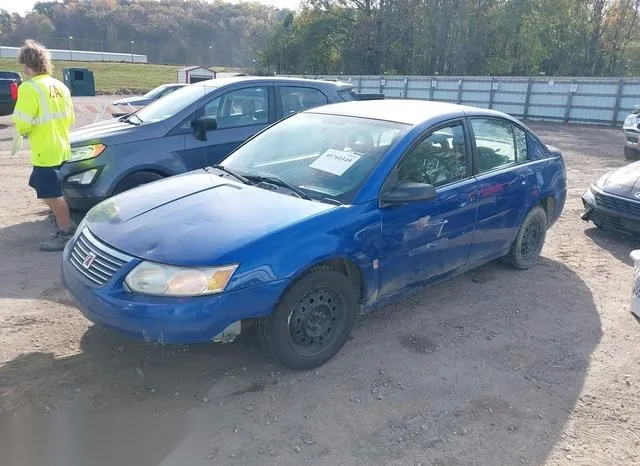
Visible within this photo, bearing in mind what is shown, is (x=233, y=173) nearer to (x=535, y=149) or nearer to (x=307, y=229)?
(x=307, y=229)

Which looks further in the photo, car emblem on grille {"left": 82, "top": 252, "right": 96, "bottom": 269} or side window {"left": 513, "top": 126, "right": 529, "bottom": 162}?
side window {"left": 513, "top": 126, "right": 529, "bottom": 162}

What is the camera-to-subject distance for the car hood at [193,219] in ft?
9.65

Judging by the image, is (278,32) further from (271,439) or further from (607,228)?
(271,439)

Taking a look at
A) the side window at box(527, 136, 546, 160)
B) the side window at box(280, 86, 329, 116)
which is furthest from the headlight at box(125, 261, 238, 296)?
the side window at box(280, 86, 329, 116)

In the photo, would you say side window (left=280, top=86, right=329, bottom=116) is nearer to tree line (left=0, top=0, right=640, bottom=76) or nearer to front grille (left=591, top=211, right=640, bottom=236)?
front grille (left=591, top=211, right=640, bottom=236)

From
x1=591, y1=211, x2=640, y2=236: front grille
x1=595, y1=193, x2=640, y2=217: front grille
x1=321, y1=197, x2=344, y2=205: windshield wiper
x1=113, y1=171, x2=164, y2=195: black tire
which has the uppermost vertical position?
x1=321, y1=197, x2=344, y2=205: windshield wiper

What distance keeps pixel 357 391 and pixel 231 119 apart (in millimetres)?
4020

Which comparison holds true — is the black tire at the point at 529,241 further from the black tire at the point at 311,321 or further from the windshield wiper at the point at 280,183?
the windshield wiper at the point at 280,183

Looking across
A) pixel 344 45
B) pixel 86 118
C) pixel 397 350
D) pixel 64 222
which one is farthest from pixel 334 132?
pixel 344 45

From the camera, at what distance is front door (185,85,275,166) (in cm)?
598

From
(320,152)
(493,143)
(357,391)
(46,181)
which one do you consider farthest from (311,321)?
(46,181)

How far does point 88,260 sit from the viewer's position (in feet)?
10.3

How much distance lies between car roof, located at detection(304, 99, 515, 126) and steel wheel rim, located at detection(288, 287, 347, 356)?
1491 mm

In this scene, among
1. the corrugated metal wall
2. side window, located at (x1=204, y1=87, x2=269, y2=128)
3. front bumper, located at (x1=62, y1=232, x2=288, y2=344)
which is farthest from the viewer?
the corrugated metal wall
